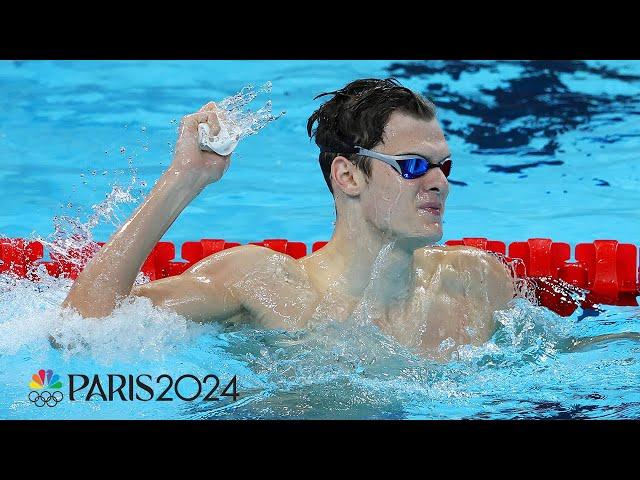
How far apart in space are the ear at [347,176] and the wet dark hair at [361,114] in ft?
0.06

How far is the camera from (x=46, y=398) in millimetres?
2654

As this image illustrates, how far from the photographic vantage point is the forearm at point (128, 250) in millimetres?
2371

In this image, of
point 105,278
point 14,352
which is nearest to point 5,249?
point 14,352

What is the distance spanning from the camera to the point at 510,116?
704cm

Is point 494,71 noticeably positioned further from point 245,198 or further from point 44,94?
point 44,94

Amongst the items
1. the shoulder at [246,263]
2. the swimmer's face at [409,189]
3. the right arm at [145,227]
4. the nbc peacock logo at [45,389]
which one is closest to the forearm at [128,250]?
the right arm at [145,227]

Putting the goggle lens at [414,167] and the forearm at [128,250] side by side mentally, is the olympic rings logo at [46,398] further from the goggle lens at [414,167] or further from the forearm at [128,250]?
the goggle lens at [414,167]

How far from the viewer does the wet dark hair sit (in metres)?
2.66

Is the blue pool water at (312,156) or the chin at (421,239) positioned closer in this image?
the chin at (421,239)

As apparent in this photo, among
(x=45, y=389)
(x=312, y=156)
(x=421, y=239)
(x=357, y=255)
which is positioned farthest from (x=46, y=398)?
(x=312, y=156)

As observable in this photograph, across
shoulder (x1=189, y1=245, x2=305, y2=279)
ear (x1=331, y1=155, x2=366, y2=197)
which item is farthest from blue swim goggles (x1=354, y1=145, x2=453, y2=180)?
shoulder (x1=189, y1=245, x2=305, y2=279)

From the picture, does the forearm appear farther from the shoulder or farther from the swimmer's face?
the swimmer's face

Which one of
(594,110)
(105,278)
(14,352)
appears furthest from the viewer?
(594,110)

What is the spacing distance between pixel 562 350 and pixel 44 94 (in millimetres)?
5471
